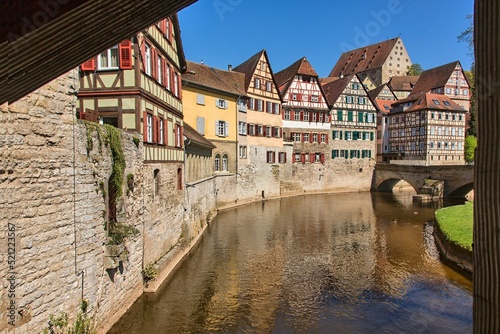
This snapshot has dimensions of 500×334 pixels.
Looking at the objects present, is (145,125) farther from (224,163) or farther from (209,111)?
(224,163)

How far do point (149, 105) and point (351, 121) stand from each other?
30.8m

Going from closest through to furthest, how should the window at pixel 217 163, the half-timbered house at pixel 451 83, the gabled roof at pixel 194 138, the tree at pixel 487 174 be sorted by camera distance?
the tree at pixel 487 174, the gabled roof at pixel 194 138, the window at pixel 217 163, the half-timbered house at pixel 451 83

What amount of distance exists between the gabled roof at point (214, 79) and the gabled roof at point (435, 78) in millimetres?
32361

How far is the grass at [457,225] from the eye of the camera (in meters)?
13.2

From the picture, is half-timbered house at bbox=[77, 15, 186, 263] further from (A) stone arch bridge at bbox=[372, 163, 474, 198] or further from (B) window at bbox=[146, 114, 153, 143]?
(A) stone arch bridge at bbox=[372, 163, 474, 198]

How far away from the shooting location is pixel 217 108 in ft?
84.5

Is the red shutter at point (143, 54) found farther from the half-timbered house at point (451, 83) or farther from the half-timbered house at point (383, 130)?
the half-timbered house at point (451, 83)

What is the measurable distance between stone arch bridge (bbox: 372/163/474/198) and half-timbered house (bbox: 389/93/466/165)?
726 centimetres

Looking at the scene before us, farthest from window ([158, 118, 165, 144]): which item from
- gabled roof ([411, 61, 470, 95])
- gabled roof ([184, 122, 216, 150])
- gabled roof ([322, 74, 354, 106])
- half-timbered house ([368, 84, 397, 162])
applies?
gabled roof ([411, 61, 470, 95])

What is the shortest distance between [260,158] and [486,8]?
2944 centimetres

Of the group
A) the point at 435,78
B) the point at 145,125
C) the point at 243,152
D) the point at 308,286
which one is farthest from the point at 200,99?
the point at 435,78

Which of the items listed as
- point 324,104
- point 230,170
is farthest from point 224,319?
point 324,104

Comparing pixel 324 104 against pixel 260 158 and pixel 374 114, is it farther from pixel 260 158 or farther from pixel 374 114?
pixel 260 158

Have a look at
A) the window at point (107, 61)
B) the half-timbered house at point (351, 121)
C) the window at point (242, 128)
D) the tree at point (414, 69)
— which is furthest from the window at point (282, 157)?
the tree at point (414, 69)
